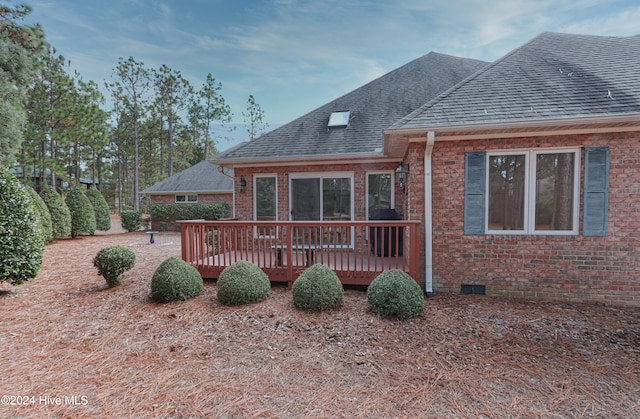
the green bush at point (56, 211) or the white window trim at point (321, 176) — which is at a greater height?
the white window trim at point (321, 176)

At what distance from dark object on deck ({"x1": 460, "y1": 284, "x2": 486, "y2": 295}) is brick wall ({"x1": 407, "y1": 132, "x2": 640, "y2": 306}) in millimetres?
71

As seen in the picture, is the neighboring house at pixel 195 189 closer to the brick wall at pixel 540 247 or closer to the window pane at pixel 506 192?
the brick wall at pixel 540 247

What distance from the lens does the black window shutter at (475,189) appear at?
4773 millimetres

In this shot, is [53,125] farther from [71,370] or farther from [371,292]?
[371,292]

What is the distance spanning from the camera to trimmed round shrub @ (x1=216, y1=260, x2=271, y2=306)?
438 cm

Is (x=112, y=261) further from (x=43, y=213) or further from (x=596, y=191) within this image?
(x=596, y=191)

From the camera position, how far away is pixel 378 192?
7180 millimetres

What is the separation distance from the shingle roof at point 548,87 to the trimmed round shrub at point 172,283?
4.26m

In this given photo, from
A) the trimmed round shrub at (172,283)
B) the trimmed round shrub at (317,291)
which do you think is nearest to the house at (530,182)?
the trimmed round shrub at (317,291)

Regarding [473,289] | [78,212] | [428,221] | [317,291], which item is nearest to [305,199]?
[428,221]

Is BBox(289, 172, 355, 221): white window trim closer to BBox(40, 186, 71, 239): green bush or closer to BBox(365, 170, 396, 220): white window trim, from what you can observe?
BBox(365, 170, 396, 220): white window trim

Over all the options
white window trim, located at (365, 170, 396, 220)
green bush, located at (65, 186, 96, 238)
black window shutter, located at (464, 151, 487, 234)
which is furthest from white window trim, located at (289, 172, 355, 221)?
green bush, located at (65, 186, 96, 238)

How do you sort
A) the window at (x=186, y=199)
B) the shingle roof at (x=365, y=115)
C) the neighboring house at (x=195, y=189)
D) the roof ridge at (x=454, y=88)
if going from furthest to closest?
the window at (x=186, y=199) < the neighboring house at (x=195, y=189) < the shingle roof at (x=365, y=115) < the roof ridge at (x=454, y=88)

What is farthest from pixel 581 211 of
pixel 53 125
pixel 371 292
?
pixel 53 125
